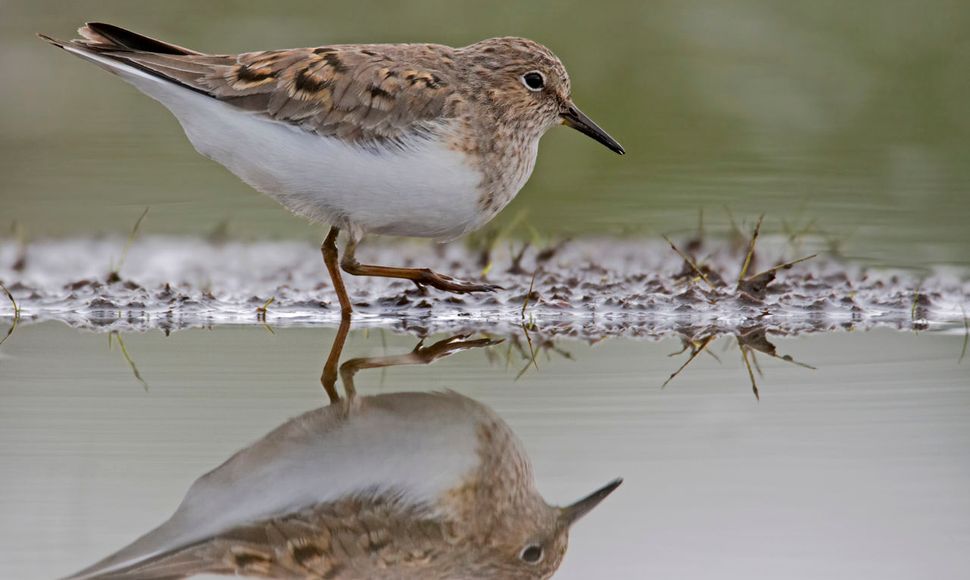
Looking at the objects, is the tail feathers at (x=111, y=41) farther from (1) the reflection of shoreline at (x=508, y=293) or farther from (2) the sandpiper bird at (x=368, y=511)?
(2) the sandpiper bird at (x=368, y=511)

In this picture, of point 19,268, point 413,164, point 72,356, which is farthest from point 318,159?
point 19,268

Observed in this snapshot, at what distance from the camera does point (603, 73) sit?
1476 cm

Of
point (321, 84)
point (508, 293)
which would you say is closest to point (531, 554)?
point (321, 84)

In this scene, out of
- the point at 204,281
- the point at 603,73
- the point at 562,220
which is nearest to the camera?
the point at 204,281

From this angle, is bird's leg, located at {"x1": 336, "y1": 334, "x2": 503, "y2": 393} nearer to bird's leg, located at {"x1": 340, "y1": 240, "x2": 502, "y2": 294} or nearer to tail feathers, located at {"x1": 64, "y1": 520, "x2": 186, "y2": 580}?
bird's leg, located at {"x1": 340, "y1": 240, "x2": 502, "y2": 294}

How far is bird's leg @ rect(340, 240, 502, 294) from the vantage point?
7.88 metres

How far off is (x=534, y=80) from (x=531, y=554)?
434 centimetres

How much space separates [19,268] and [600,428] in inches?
207

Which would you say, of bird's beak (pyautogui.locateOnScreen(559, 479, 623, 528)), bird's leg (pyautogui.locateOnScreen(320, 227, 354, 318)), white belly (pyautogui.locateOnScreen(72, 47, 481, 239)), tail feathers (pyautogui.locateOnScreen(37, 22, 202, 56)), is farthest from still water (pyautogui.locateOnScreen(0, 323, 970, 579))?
tail feathers (pyautogui.locateOnScreen(37, 22, 202, 56))

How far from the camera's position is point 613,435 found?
521 centimetres

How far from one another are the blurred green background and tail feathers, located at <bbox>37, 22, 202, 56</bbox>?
2.85 meters

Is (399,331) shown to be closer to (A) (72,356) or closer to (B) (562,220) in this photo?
(A) (72,356)

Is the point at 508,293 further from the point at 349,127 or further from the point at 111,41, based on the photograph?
the point at 111,41

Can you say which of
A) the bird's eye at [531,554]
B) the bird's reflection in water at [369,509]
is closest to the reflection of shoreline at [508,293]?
the bird's reflection in water at [369,509]
